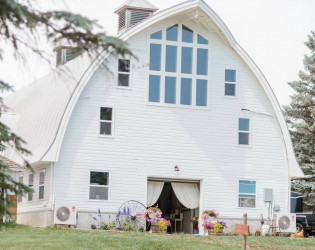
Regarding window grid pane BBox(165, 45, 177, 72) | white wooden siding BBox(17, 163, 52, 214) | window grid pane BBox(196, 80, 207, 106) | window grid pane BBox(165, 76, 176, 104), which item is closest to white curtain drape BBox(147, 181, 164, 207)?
window grid pane BBox(165, 76, 176, 104)

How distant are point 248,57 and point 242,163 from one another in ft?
14.2

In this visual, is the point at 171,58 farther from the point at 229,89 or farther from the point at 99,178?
the point at 99,178

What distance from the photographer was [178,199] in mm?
31391

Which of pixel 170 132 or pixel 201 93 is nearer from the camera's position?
pixel 170 132

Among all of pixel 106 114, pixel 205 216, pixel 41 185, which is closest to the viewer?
pixel 106 114

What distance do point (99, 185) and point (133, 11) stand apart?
907 centimetres

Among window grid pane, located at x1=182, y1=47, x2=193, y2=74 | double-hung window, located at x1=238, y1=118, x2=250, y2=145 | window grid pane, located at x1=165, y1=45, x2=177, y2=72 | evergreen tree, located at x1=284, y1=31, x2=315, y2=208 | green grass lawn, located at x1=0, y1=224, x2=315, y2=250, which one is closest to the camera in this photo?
green grass lawn, located at x1=0, y1=224, x2=315, y2=250

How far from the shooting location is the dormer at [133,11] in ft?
113

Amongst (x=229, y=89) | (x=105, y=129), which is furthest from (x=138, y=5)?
(x=105, y=129)

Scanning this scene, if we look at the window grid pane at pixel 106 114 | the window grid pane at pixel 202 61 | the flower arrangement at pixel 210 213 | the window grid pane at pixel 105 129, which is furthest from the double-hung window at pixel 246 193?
the window grid pane at pixel 106 114

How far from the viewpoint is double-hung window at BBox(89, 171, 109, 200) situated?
29.6 m

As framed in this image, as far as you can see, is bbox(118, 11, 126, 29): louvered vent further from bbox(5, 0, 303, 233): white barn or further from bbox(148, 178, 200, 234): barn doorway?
bbox(148, 178, 200, 234): barn doorway

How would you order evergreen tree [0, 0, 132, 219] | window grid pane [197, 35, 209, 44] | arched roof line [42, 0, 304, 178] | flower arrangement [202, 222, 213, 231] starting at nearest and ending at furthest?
evergreen tree [0, 0, 132, 219] < arched roof line [42, 0, 304, 178] < flower arrangement [202, 222, 213, 231] < window grid pane [197, 35, 209, 44]

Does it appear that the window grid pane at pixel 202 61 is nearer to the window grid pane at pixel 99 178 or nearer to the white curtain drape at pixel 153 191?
the white curtain drape at pixel 153 191
